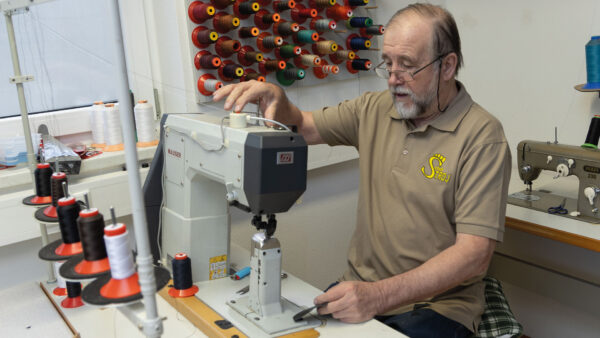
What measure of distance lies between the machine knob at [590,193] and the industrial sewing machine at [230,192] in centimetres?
125

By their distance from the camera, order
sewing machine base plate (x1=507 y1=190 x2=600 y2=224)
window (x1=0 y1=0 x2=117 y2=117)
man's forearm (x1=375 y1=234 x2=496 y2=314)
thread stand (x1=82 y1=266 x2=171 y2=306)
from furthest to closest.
A: sewing machine base plate (x1=507 y1=190 x2=600 y2=224), window (x1=0 y1=0 x2=117 y2=117), man's forearm (x1=375 y1=234 x2=496 y2=314), thread stand (x1=82 y1=266 x2=171 y2=306)

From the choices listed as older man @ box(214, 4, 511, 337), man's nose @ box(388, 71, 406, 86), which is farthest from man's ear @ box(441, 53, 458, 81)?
man's nose @ box(388, 71, 406, 86)

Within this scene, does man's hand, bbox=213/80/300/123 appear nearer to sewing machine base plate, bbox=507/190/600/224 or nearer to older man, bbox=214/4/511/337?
older man, bbox=214/4/511/337

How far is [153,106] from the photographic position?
2.09 m

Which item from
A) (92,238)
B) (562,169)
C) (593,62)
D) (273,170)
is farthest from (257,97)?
(593,62)

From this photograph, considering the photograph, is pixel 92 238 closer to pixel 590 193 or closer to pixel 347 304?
pixel 347 304

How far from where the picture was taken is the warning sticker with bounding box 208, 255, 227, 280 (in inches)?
59.5

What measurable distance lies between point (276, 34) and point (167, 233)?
1038 mm

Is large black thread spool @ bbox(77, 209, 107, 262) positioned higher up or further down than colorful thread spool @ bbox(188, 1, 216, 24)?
further down

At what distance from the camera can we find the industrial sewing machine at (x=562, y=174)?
6.36 feet

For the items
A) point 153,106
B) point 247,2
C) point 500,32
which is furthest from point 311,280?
point 500,32

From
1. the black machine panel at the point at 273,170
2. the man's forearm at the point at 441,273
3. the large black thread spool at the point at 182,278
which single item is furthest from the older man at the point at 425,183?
the large black thread spool at the point at 182,278

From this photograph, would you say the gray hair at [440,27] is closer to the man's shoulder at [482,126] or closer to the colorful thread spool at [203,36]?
the man's shoulder at [482,126]

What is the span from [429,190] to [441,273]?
274 mm
